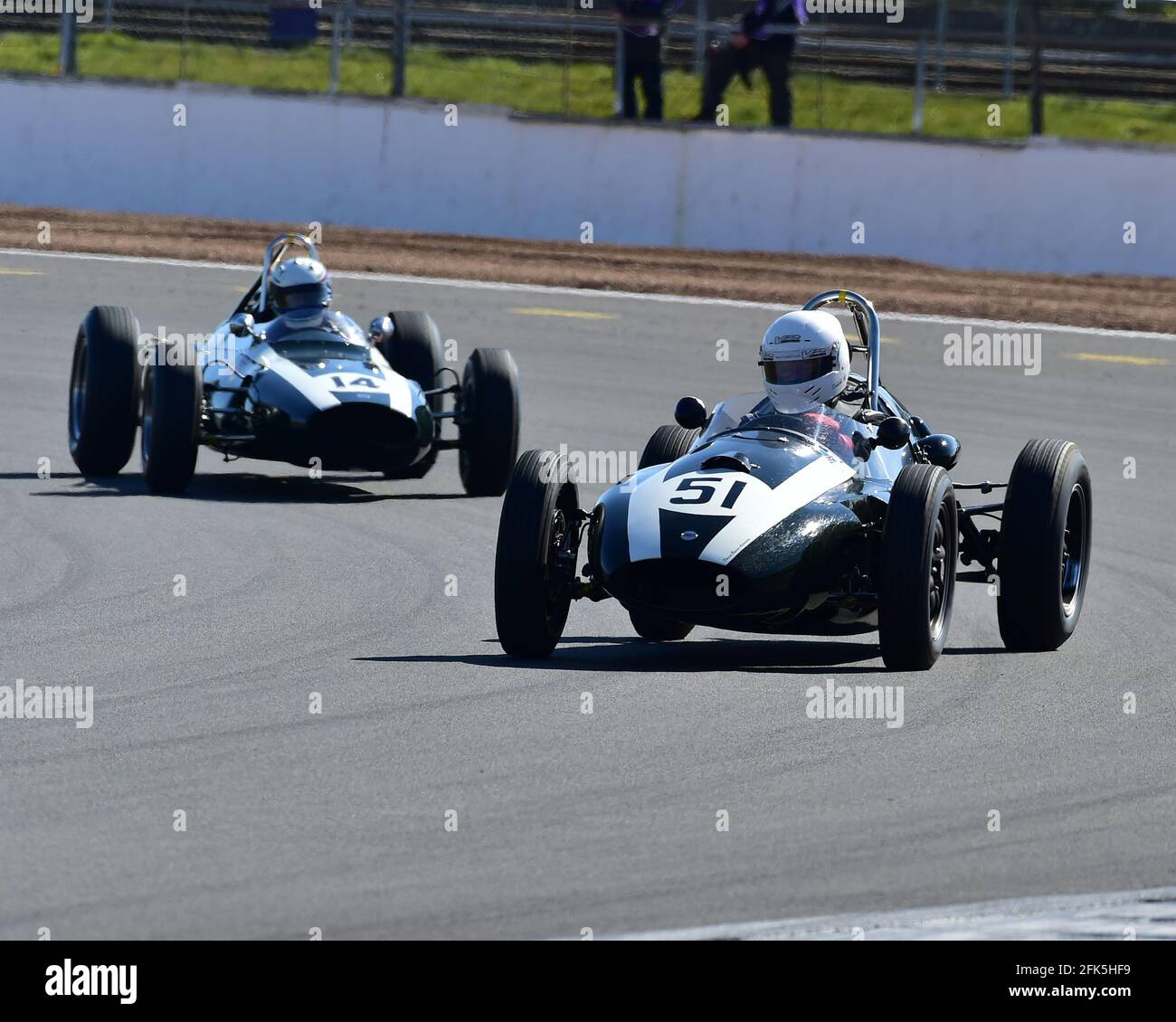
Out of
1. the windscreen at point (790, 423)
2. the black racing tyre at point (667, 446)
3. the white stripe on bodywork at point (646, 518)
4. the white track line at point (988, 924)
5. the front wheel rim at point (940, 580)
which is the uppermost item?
the windscreen at point (790, 423)

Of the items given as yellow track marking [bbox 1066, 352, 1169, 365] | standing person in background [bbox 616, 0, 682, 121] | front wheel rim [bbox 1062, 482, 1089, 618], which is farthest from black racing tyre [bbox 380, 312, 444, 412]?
standing person in background [bbox 616, 0, 682, 121]

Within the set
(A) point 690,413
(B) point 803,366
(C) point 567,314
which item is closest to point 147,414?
(A) point 690,413

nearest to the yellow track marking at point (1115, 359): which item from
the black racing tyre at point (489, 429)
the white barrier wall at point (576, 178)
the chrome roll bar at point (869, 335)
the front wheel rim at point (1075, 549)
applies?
the white barrier wall at point (576, 178)

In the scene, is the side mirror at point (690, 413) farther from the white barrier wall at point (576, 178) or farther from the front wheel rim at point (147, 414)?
the white barrier wall at point (576, 178)

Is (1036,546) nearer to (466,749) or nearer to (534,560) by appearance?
(534,560)

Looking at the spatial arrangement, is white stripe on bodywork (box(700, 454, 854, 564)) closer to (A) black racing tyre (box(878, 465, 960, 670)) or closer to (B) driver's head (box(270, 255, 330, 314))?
(A) black racing tyre (box(878, 465, 960, 670))

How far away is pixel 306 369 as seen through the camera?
12.9 m

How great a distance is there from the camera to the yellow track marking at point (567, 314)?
20891mm

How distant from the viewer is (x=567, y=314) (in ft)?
69.2

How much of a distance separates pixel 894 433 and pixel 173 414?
5.07 meters

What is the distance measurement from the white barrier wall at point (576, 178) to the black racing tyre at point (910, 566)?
14.1 metres

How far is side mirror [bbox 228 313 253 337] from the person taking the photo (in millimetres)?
13375
